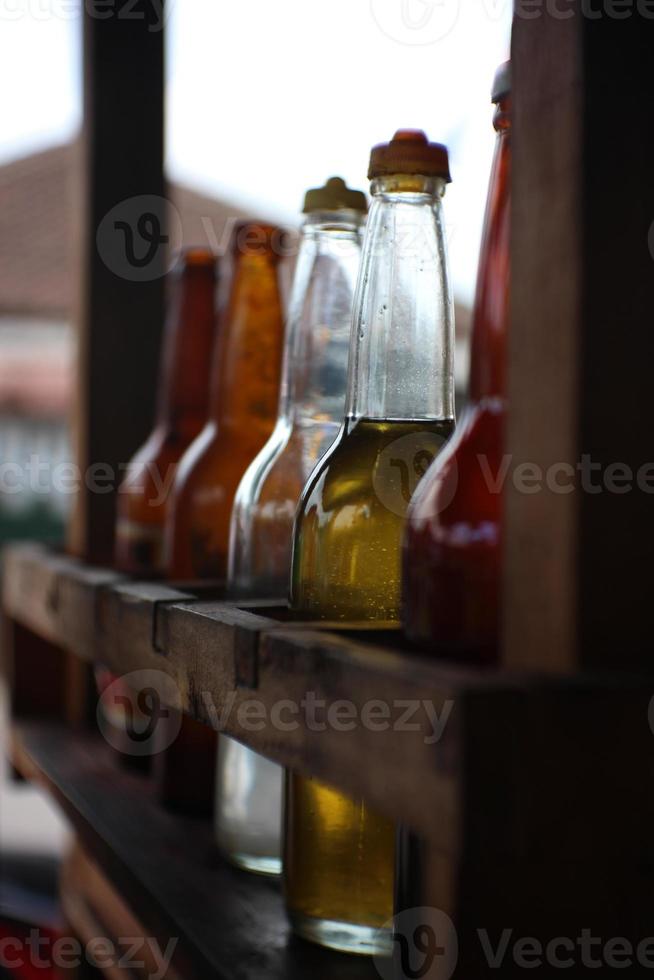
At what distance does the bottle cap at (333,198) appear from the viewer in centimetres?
68

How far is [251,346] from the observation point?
0.84 metres

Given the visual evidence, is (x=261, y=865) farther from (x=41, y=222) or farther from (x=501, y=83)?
(x=41, y=222)

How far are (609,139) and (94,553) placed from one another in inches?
32.2

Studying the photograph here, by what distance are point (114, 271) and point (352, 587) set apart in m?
0.72

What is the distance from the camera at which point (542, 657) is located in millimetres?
385

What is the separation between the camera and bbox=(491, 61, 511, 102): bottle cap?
1.63 ft

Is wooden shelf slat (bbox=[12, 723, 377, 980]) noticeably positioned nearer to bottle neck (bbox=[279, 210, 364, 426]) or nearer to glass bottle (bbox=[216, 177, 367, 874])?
glass bottle (bbox=[216, 177, 367, 874])

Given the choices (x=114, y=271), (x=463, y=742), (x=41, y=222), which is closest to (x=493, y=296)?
(x=463, y=742)

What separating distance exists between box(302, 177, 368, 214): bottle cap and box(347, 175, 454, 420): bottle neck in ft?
0.34

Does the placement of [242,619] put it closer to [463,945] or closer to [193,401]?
[463,945]

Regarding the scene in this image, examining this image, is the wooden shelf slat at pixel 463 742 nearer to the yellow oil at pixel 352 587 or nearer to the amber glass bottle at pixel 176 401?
the yellow oil at pixel 352 587

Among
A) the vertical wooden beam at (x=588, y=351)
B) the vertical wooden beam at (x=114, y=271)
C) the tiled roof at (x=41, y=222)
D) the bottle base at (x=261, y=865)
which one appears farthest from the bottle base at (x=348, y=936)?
the tiled roof at (x=41, y=222)

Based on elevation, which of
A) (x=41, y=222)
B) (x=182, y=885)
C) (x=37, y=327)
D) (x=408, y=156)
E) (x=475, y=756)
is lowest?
(x=182, y=885)


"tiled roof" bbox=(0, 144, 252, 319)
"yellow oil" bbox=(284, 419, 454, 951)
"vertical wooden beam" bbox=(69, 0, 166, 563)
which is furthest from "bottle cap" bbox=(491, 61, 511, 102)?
"tiled roof" bbox=(0, 144, 252, 319)
